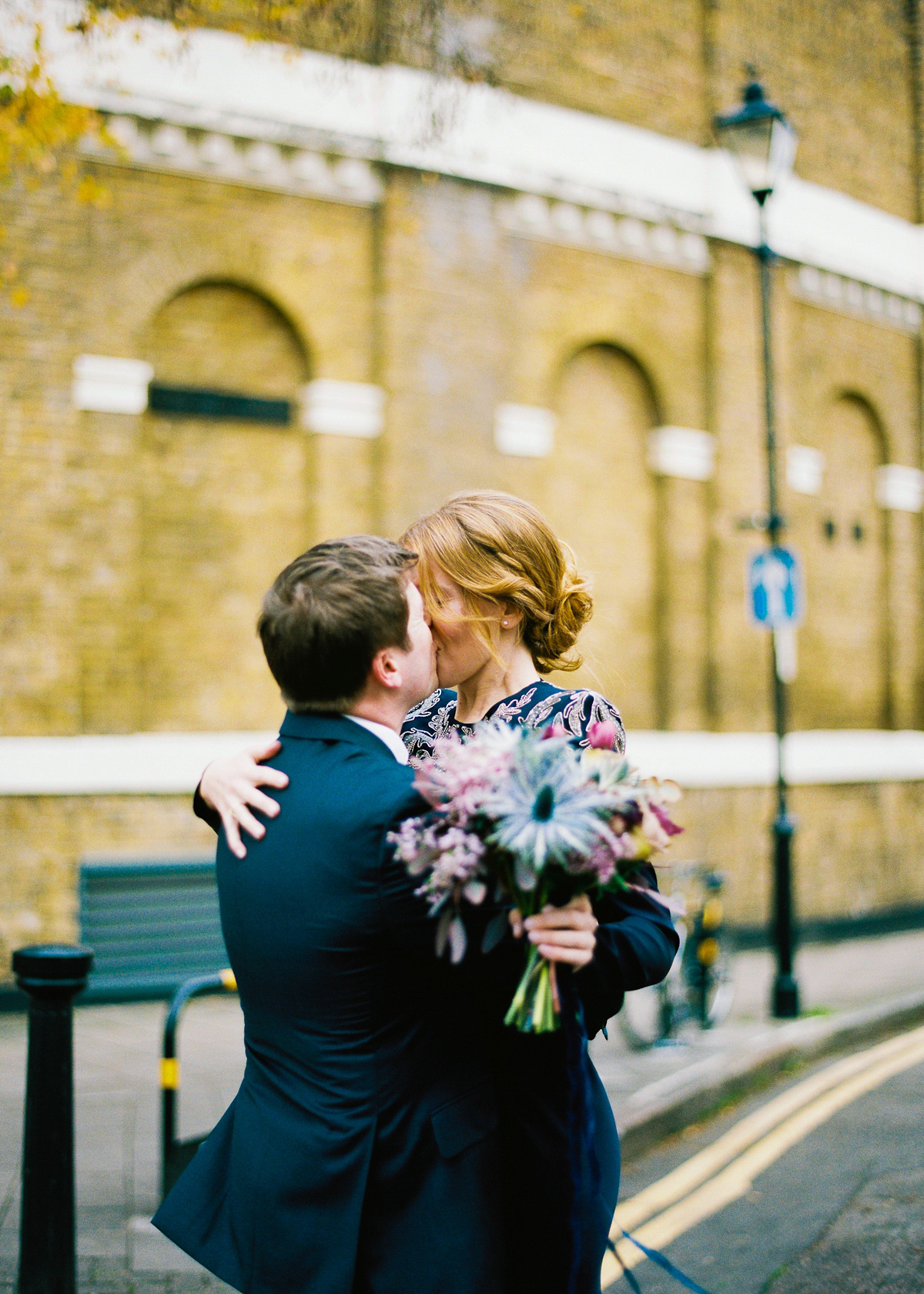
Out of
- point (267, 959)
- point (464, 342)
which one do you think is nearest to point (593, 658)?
point (267, 959)

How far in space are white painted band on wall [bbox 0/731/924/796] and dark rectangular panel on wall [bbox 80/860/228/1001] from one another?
565 millimetres

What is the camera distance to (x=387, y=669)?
188 centimetres

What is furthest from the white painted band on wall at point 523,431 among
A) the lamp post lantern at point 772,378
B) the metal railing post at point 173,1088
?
the metal railing post at point 173,1088

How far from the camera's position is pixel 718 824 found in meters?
10.7

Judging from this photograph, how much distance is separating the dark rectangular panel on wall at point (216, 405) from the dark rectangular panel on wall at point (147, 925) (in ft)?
10.7

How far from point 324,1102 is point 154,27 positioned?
8.54 m

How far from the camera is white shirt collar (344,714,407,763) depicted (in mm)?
1885

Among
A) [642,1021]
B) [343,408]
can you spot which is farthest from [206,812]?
[343,408]

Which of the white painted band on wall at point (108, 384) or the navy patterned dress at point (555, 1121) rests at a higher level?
the white painted band on wall at point (108, 384)

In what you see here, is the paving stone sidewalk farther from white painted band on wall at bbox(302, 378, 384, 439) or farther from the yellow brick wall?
white painted band on wall at bbox(302, 378, 384, 439)

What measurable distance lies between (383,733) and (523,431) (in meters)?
8.39

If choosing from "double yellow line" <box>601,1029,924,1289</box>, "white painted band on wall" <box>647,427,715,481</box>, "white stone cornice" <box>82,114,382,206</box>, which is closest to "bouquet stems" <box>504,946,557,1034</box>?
"double yellow line" <box>601,1029,924,1289</box>

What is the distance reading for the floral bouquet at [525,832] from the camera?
1.63 metres

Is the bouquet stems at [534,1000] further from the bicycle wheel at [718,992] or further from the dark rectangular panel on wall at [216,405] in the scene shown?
the dark rectangular panel on wall at [216,405]
